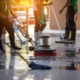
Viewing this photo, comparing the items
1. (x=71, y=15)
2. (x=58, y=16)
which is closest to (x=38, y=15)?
(x=71, y=15)

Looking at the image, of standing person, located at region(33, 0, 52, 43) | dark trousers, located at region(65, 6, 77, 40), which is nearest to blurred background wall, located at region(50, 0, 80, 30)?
dark trousers, located at region(65, 6, 77, 40)

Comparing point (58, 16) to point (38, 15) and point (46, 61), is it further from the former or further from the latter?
point (46, 61)

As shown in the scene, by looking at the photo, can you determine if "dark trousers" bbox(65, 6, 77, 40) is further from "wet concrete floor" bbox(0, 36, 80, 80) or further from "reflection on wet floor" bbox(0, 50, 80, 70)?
"reflection on wet floor" bbox(0, 50, 80, 70)

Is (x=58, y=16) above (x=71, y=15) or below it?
below

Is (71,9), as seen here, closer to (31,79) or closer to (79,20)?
(79,20)

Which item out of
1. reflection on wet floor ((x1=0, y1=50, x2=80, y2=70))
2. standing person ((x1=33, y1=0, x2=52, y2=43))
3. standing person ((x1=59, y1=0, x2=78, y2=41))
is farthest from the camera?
standing person ((x1=59, y1=0, x2=78, y2=41))

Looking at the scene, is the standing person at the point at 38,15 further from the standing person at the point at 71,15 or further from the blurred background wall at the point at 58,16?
the blurred background wall at the point at 58,16

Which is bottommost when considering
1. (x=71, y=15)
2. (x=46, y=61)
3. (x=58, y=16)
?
(x=46, y=61)

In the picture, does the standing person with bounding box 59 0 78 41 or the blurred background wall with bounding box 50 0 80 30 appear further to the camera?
the blurred background wall with bounding box 50 0 80 30

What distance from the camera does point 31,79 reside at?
5184 mm

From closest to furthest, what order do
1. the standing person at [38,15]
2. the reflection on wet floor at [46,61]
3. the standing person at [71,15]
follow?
the reflection on wet floor at [46,61] → the standing person at [38,15] → the standing person at [71,15]

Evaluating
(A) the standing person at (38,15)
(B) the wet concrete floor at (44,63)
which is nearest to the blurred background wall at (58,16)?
(A) the standing person at (38,15)

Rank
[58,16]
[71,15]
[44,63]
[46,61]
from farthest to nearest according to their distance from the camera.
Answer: [58,16]
[71,15]
[46,61]
[44,63]

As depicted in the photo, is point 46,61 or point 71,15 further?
point 71,15
